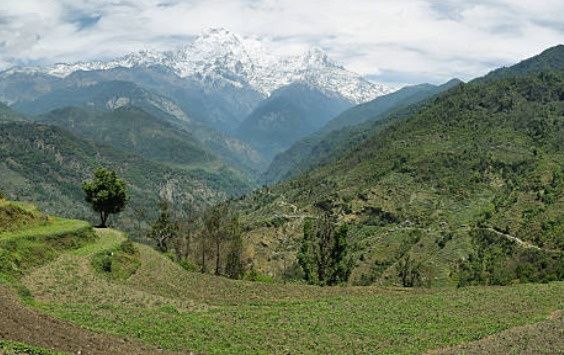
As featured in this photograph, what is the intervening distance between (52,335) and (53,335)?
75mm

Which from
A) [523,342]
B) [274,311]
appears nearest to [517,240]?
[523,342]

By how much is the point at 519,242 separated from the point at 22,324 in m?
136

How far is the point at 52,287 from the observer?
157 feet

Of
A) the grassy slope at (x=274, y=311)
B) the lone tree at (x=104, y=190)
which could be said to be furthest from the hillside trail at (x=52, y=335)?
the lone tree at (x=104, y=190)

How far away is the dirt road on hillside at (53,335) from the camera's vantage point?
99.9 feet

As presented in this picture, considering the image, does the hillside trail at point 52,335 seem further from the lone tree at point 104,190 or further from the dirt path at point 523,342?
the lone tree at point 104,190

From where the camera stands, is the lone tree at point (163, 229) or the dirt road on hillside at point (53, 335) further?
the lone tree at point (163, 229)

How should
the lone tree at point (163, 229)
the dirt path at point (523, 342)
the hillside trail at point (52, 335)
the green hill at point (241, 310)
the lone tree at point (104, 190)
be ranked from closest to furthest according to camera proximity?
the hillside trail at point (52, 335) < the dirt path at point (523, 342) < the green hill at point (241, 310) < the lone tree at point (104, 190) < the lone tree at point (163, 229)

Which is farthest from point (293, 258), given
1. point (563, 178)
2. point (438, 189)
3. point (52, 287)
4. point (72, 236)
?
point (52, 287)

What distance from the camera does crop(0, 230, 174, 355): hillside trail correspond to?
99.9 feet

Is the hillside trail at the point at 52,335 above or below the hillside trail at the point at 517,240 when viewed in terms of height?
above

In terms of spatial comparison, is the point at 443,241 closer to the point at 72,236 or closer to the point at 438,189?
the point at 438,189

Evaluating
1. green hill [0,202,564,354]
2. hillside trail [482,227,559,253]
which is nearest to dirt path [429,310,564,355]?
green hill [0,202,564,354]

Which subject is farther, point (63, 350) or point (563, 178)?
point (563, 178)
